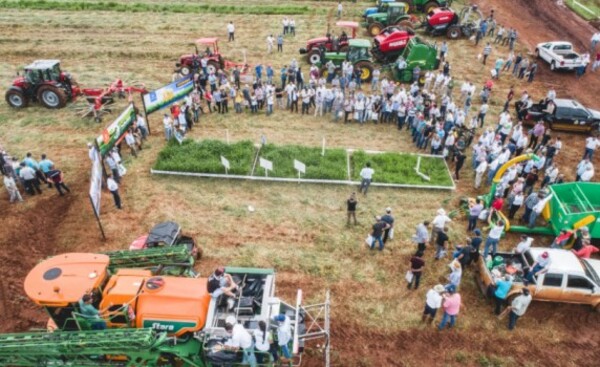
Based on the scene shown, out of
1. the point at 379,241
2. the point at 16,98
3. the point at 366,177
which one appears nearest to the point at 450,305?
the point at 379,241

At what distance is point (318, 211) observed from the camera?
1551 centimetres

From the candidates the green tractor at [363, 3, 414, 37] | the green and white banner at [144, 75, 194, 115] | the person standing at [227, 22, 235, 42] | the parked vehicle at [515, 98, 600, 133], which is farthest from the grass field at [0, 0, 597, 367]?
the green tractor at [363, 3, 414, 37]

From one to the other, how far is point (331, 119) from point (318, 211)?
22.1 feet

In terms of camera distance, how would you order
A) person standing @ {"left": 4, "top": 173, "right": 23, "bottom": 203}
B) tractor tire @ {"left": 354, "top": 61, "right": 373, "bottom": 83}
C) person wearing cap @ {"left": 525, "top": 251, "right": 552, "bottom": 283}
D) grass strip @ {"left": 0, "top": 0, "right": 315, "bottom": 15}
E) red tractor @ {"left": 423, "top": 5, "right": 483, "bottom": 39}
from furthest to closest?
grass strip @ {"left": 0, "top": 0, "right": 315, "bottom": 15}, red tractor @ {"left": 423, "top": 5, "right": 483, "bottom": 39}, tractor tire @ {"left": 354, "top": 61, "right": 373, "bottom": 83}, person standing @ {"left": 4, "top": 173, "right": 23, "bottom": 203}, person wearing cap @ {"left": 525, "top": 251, "right": 552, "bottom": 283}

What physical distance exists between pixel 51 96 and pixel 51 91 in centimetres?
28

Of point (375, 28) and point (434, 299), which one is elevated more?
point (375, 28)

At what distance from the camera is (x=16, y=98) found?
68.7ft

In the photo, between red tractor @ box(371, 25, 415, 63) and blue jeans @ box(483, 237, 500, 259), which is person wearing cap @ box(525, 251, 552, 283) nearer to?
blue jeans @ box(483, 237, 500, 259)

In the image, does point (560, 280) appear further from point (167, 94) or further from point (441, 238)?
point (167, 94)

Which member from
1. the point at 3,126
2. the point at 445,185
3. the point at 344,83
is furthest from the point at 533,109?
the point at 3,126

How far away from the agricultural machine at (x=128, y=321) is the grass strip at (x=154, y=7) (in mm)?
28219

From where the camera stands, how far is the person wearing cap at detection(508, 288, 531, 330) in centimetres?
1088

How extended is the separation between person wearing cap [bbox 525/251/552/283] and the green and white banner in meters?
15.3

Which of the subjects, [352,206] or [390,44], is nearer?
[352,206]
